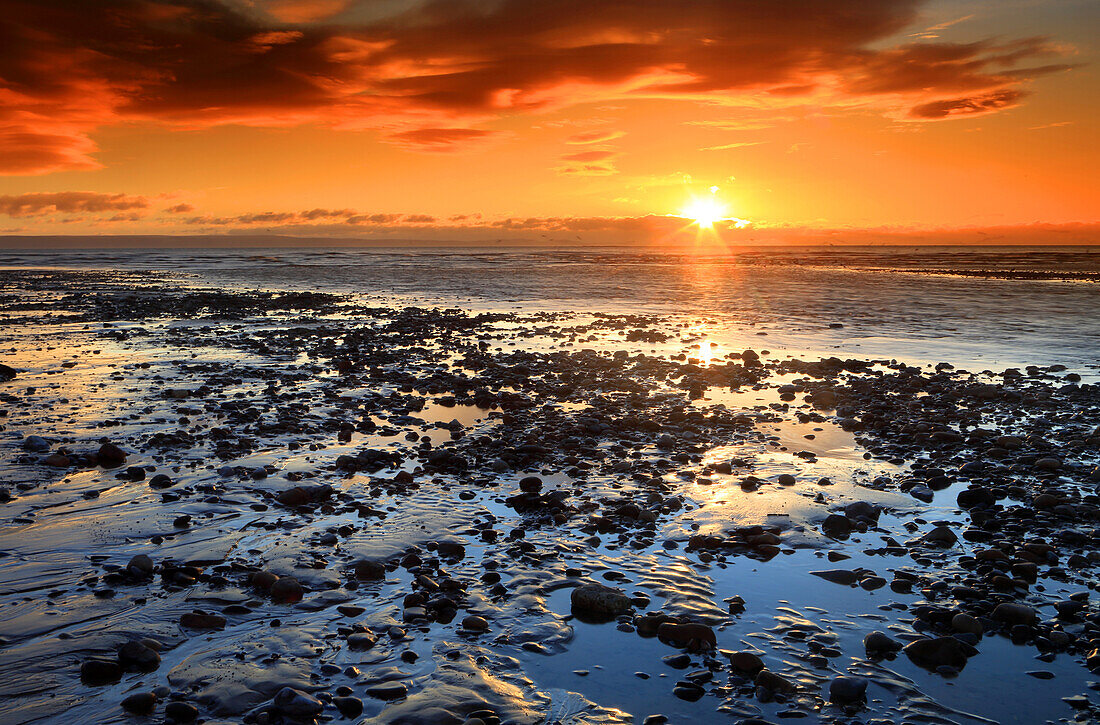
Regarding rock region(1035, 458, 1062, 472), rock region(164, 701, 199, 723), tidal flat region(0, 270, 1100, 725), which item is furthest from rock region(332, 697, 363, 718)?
rock region(1035, 458, 1062, 472)

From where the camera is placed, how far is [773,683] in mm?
5250

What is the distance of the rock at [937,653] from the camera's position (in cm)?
562

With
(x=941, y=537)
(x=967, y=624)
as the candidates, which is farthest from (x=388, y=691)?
(x=941, y=537)

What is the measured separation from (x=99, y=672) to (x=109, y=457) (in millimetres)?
6466

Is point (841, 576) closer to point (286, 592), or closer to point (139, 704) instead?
point (286, 592)

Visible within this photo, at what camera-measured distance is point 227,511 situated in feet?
28.8

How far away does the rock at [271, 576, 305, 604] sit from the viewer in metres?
6.55

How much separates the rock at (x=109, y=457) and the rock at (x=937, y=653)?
1109 centimetres

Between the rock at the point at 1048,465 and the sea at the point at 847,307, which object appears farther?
the sea at the point at 847,307

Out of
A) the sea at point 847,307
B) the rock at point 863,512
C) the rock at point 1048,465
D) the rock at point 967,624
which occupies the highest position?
the sea at point 847,307

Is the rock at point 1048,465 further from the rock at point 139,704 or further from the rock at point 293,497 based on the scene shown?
the rock at point 139,704

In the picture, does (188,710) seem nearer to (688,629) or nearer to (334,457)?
(688,629)

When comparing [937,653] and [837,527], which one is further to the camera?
[837,527]

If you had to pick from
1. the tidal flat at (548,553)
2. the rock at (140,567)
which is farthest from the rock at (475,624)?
the rock at (140,567)
